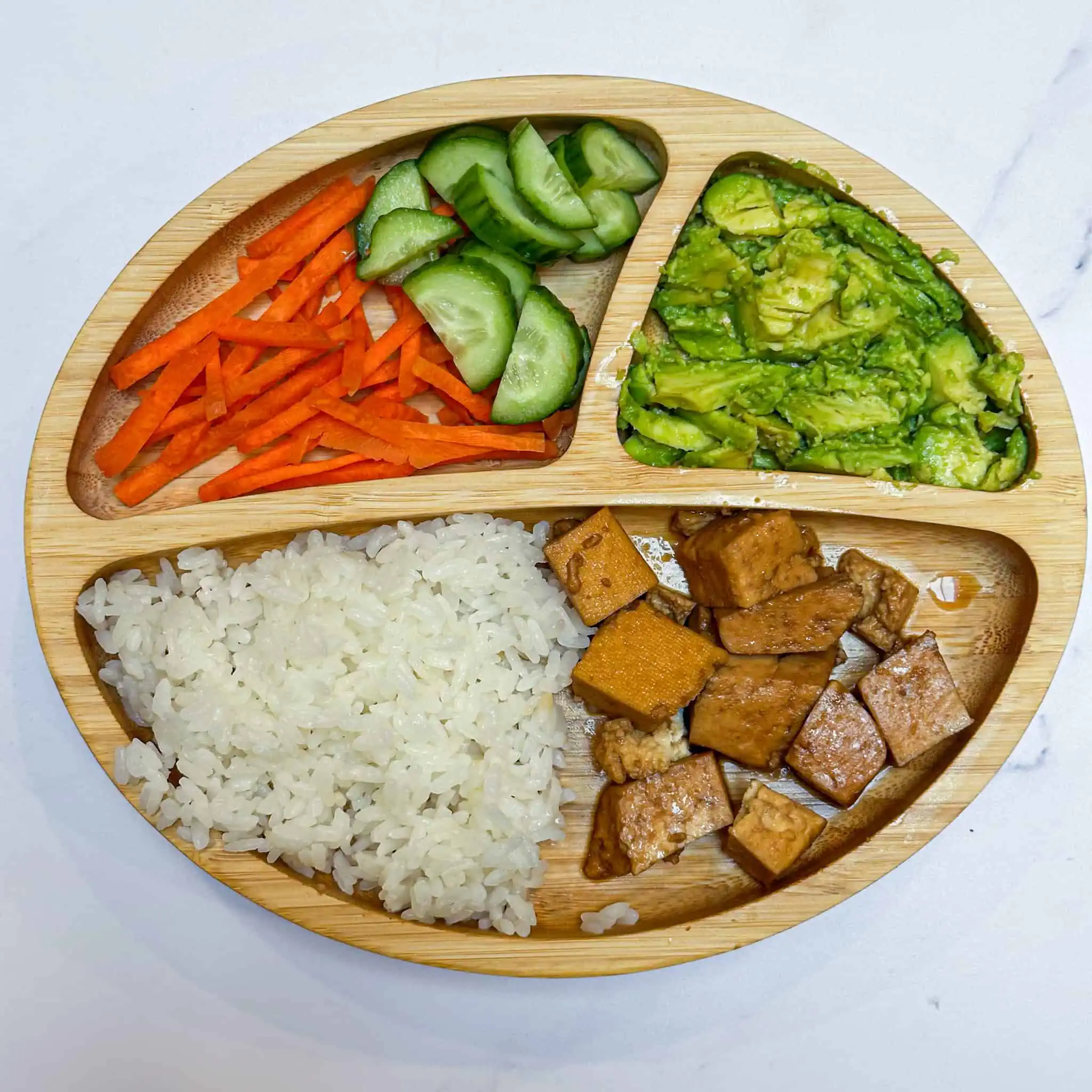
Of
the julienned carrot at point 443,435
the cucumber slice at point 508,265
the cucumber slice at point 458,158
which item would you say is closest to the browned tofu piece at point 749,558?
the julienned carrot at point 443,435

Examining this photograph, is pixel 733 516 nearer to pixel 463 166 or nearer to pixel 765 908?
pixel 765 908

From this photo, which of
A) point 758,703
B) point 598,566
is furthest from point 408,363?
point 758,703

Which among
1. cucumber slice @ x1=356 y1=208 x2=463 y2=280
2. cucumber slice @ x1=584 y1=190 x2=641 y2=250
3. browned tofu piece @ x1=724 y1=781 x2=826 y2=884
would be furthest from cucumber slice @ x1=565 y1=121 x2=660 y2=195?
browned tofu piece @ x1=724 y1=781 x2=826 y2=884

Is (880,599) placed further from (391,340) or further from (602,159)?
(391,340)

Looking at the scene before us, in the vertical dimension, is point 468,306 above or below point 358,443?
above

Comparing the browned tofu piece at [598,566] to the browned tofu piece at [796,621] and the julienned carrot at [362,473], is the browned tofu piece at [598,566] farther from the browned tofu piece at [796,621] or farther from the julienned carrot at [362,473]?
the julienned carrot at [362,473]

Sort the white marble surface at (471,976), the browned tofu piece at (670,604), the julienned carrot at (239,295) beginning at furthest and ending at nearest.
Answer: the white marble surface at (471,976) < the browned tofu piece at (670,604) < the julienned carrot at (239,295)
